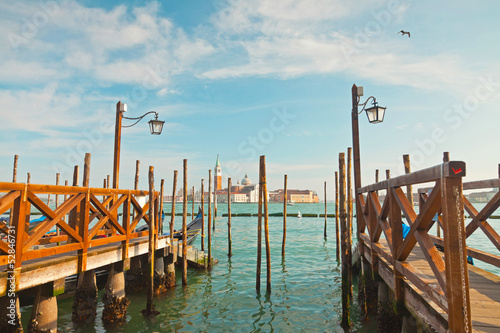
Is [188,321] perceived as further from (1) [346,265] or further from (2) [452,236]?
(2) [452,236]

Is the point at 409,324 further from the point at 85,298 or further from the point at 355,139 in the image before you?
the point at 85,298

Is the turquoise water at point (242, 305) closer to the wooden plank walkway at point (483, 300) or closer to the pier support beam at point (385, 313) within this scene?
the pier support beam at point (385, 313)

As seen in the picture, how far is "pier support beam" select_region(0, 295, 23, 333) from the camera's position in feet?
13.1

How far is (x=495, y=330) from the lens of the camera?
8.25 feet

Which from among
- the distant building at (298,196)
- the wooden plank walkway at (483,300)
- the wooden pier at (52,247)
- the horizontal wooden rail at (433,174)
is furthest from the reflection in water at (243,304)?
the distant building at (298,196)

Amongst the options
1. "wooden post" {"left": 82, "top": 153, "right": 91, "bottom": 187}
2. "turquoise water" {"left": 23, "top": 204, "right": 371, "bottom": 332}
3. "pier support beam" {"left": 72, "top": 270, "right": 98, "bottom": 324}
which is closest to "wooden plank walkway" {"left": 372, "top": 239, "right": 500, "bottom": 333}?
"turquoise water" {"left": 23, "top": 204, "right": 371, "bottom": 332}

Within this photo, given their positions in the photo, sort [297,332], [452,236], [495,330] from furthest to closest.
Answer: [297,332] → [495,330] → [452,236]

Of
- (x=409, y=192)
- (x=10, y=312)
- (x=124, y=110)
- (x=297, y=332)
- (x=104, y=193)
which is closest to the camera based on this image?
(x=10, y=312)

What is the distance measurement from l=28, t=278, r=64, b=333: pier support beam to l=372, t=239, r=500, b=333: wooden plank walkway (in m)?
4.72

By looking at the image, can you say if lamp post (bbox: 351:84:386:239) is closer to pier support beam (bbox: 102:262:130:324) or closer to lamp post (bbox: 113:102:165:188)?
lamp post (bbox: 113:102:165:188)

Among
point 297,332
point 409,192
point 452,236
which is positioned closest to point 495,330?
point 452,236

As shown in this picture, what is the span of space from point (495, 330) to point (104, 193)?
5.54 m

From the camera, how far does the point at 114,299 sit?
6.30 m

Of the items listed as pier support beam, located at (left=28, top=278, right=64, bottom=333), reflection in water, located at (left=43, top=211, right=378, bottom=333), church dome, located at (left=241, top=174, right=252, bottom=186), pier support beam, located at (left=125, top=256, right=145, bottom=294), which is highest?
church dome, located at (left=241, top=174, right=252, bottom=186)
